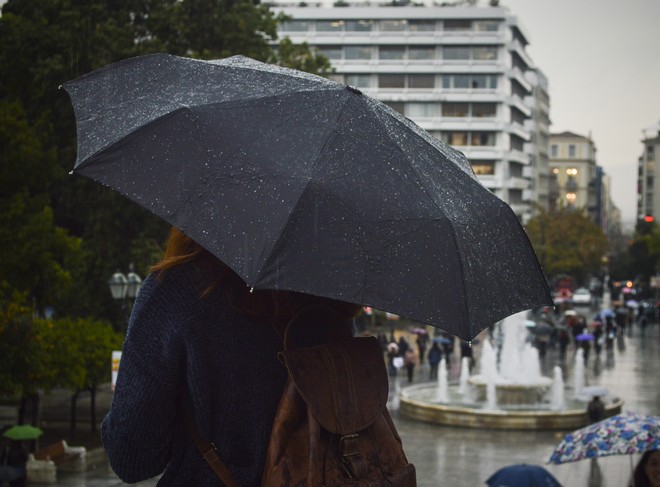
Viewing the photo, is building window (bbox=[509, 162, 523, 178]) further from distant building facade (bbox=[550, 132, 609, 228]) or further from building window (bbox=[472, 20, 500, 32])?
distant building facade (bbox=[550, 132, 609, 228])

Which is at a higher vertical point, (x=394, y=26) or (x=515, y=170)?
(x=394, y=26)

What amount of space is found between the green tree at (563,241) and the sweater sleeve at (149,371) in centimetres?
8080

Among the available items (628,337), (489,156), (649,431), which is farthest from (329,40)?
(649,431)

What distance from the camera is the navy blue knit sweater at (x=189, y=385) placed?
8.46 ft

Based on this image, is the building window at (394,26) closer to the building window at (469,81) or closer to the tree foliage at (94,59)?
the building window at (469,81)

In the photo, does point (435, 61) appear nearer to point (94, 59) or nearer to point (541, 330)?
point (541, 330)


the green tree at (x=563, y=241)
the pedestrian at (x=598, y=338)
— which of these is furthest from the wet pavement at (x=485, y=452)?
the green tree at (x=563, y=241)

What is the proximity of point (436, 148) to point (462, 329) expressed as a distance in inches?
29.8

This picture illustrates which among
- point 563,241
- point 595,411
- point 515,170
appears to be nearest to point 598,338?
point 595,411

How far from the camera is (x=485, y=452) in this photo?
22.1 m

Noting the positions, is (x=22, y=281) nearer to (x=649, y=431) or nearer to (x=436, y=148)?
(x=649, y=431)

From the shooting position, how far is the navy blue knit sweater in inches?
102

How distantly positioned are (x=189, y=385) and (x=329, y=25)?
274 feet

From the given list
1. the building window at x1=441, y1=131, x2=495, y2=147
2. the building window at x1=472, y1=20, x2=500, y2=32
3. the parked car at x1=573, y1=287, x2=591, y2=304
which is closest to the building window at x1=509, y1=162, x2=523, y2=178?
the building window at x1=441, y1=131, x2=495, y2=147
